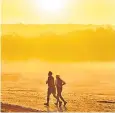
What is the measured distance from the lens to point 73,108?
2.04m

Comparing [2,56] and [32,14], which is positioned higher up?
[32,14]

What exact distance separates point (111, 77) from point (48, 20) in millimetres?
622

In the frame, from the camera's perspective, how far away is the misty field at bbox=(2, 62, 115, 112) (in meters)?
2.04

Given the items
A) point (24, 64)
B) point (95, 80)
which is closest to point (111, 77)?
point (95, 80)

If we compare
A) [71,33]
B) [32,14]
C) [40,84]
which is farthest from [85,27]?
[40,84]

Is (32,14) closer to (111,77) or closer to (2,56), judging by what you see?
(2,56)

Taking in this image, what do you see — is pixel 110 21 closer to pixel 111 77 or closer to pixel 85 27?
pixel 85 27

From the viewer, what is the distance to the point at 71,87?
2.04 metres

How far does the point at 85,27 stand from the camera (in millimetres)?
2062

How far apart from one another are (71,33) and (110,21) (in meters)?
0.30

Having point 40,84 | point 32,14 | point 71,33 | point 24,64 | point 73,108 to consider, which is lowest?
point 73,108

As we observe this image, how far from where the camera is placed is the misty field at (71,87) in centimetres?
204

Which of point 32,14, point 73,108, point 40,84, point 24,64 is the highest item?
point 32,14

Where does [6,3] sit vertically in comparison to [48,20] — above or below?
above
